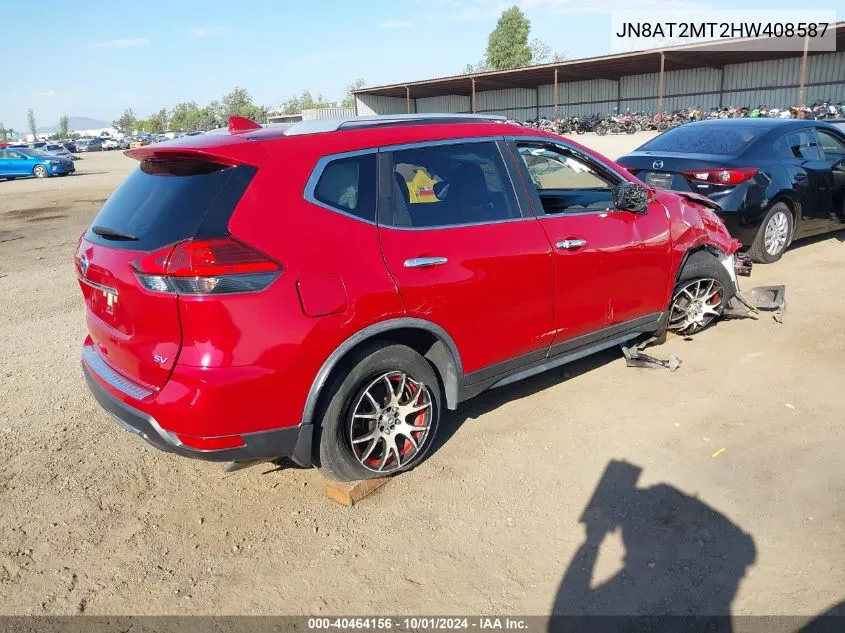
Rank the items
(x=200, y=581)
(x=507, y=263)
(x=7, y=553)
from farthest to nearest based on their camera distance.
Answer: (x=507, y=263) → (x=7, y=553) → (x=200, y=581)

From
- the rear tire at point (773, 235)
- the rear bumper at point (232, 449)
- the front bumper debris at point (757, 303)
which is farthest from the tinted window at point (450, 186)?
the rear tire at point (773, 235)

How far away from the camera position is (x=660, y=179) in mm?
7277

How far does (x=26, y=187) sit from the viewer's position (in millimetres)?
24641

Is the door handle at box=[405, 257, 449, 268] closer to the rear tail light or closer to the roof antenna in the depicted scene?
the rear tail light

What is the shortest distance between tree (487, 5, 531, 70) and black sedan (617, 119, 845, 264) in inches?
2851

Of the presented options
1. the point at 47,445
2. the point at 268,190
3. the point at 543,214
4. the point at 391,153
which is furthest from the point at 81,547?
the point at 543,214

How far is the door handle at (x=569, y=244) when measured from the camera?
12.9 ft

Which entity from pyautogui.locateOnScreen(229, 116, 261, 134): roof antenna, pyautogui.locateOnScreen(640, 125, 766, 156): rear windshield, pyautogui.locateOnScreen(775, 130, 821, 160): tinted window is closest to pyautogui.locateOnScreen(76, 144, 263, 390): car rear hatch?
pyautogui.locateOnScreen(229, 116, 261, 134): roof antenna

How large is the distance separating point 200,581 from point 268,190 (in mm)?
1748

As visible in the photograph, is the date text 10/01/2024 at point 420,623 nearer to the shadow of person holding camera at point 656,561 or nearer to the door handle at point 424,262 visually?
the shadow of person holding camera at point 656,561

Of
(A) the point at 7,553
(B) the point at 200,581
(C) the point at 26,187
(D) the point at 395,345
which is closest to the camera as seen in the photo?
(B) the point at 200,581

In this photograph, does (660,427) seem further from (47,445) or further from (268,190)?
(47,445)

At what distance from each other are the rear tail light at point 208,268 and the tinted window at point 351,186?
0.49 m

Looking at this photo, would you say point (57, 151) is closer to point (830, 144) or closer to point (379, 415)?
point (830, 144)
